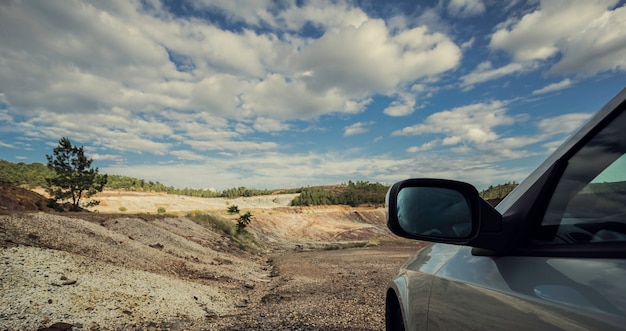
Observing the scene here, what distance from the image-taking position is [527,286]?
1.04 m

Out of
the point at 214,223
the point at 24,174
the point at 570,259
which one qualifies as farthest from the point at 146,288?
the point at 24,174

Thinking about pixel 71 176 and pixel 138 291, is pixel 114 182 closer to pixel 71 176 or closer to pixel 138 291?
pixel 71 176

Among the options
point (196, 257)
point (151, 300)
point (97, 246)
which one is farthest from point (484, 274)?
point (196, 257)

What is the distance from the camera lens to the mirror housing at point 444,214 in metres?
1.23

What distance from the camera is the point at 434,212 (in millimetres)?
1383

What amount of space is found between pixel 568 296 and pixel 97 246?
35.9 feet

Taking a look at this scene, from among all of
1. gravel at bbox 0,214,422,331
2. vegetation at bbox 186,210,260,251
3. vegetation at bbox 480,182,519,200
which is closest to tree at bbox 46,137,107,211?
vegetation at bbox 186,210,260,251

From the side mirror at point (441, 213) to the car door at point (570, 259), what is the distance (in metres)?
0.12

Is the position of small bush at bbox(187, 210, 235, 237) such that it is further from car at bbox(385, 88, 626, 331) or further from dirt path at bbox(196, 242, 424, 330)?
car at bbox(385, 88, 626, 331)

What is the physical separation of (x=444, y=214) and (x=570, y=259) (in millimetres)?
Answer: 439

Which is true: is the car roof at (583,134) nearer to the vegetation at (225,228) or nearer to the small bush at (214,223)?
the vegetation at (225,228)

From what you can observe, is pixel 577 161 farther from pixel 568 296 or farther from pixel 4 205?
pixel 4 205

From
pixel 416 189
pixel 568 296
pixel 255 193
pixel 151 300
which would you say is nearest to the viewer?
pixel 568 296

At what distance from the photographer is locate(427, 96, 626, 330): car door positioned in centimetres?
83
